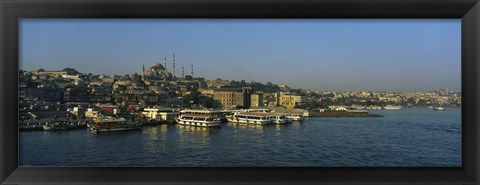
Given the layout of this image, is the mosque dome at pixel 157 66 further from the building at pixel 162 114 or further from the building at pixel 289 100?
the building at pixel 289 100

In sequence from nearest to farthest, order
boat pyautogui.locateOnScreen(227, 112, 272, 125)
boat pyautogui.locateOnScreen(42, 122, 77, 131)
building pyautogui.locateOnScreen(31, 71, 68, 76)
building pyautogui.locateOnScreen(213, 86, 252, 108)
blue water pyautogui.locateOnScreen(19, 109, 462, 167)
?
blue water pyautogui.locateOnScreen(19, 109, 462, 167)
building pyautogui.locateOnScreen(31, 71, 68, 76)
building pyautogui.locateOnScreen(213, 86, 252, 108)
boat pyautogui.locateOnScreen(42, 122, 77, 131)
boat pyautogui.locateOnScreen(227, 112, 272, 125)

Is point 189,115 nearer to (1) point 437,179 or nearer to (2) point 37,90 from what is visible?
(2) point 37,90

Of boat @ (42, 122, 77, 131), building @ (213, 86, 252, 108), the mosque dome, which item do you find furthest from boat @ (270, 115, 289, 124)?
boat @ (42, 122, 77, 131)

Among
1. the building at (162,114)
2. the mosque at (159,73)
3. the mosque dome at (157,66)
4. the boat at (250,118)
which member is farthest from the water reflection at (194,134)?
the mosque dome at (157,66)

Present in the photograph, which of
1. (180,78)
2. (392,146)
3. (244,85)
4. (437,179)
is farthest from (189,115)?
(437,179)

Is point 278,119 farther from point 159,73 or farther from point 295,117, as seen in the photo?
point 159,73

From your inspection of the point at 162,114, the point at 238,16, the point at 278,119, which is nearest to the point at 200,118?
the point at 162,114

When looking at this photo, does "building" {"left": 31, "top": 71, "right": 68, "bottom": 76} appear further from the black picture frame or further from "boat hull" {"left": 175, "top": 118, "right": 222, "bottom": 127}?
"boat hull" {"left": 175, "top": 118, "right": 222, "bottom": 127}
